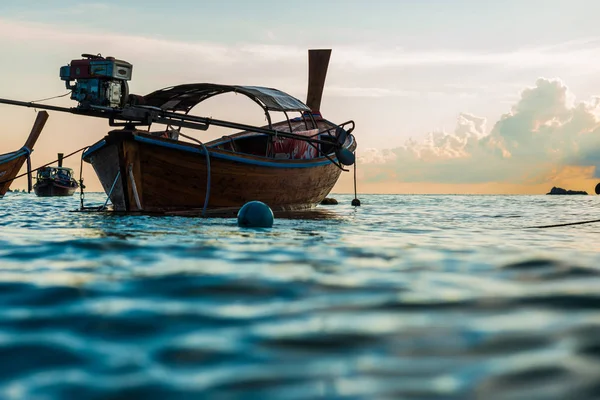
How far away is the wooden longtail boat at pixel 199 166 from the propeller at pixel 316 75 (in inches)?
329

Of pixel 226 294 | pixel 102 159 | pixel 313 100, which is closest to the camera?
pixel 226 294

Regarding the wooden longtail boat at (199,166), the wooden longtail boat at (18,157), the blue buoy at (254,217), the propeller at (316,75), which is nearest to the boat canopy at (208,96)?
the wooden longtail boat at (199,166)

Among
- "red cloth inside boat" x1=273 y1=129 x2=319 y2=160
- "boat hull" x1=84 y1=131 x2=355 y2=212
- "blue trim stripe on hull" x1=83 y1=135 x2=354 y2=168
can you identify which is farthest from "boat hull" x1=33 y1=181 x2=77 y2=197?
"blue trim stripe on hull" x1=83 y1=135 x2=354 y2=168

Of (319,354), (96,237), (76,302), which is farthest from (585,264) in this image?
(96,237)

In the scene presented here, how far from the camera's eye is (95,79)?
11305 millimetres

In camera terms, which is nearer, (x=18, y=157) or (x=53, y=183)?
(x=18, y=157)

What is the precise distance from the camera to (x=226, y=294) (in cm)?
395

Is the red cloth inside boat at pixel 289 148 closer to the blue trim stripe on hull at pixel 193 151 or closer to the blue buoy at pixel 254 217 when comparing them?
the blue trim stripe on hull at pixel 193 151

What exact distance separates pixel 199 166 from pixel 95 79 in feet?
9.84

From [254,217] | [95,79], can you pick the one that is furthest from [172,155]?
[254,217]

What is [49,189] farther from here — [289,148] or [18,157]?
[289,148]

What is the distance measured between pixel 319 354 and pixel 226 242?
4906mm

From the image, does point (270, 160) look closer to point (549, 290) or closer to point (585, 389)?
point (549, 290)

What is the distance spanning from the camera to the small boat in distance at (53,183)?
53.2 metres
